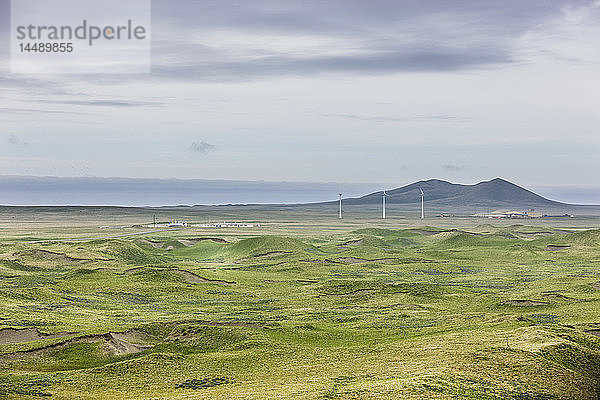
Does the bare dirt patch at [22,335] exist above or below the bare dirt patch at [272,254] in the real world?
above

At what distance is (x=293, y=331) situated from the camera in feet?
191

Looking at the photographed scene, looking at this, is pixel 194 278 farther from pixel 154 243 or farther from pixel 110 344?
pixel 154 243

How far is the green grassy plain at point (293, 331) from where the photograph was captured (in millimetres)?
39906

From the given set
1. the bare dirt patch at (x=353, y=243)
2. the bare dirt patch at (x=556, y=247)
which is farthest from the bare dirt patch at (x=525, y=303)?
the bare dirt patch at (x=353, y=243)

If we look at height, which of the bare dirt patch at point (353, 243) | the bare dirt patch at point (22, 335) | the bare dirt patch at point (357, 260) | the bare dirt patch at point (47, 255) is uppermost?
the bare dirt patch at point (47, 255)

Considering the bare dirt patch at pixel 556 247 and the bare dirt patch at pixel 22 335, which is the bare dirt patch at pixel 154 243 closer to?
the bare dirt patch at pixel 556 247

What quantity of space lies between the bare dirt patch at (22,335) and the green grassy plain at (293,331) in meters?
0.15

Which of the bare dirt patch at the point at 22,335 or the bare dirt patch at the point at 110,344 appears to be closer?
the bare dirt patch at the point at 110,344

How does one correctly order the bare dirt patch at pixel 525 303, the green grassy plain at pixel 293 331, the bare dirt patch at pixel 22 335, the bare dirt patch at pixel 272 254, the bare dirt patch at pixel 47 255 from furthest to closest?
the bare dirt patch at pixel 272 254
the bare dirt patch at pixel 47 255
the bare dirt patch at pixel 525 303
the bare dirt patch at pixel 22 335
the green grassy plain at pixel 293 331

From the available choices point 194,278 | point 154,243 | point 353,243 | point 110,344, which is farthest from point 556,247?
point 110,344

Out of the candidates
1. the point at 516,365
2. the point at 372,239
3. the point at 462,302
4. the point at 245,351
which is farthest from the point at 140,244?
the point at 516,365

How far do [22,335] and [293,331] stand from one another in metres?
21.4

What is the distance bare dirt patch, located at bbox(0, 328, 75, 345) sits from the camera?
55812 mm

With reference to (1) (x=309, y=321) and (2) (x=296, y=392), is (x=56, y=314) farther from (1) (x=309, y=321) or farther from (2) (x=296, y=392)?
(2) (x=296, y=392)
